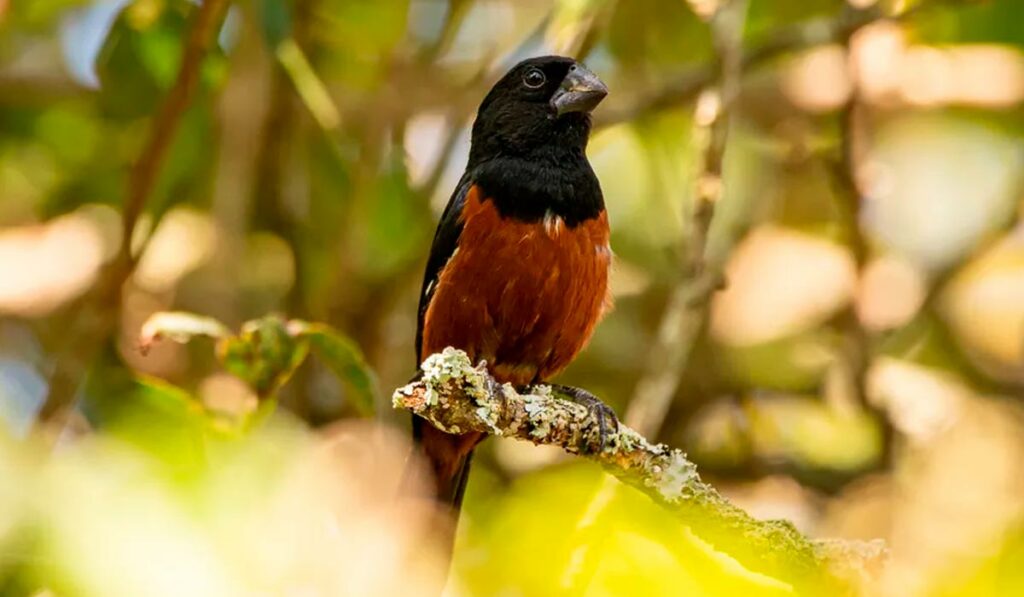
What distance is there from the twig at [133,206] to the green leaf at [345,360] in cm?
81

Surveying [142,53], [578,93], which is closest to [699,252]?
[578,93]

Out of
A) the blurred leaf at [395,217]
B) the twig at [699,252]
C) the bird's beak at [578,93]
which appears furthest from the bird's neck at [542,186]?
the blurred leaf at [395,217]

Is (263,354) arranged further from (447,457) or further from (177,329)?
(447,457)

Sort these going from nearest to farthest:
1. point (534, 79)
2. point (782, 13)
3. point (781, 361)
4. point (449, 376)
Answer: point (449, 376)
point (534, 79)
point (781, 361)
point (782, 13)

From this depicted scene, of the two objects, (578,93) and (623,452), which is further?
(578,93)

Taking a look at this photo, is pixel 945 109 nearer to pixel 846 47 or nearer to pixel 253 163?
pixel 846 47

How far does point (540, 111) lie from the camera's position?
361cm

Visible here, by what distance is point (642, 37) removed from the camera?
488cm

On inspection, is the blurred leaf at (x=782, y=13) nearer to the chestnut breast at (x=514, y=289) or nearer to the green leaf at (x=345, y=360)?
the chestnut breast at (x=514, y=289)

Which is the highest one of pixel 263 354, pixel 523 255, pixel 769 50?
pixel 769 50

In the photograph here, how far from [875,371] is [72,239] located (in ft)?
8.74

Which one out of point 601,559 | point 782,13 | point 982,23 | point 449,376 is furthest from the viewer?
point 782,13

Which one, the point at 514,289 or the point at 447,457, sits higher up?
the point at 514,289

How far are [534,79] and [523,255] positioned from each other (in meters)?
0.60
